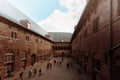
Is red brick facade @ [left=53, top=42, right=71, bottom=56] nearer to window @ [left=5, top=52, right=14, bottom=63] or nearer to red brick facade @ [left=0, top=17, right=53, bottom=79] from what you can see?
red brick facade @ [left=0, top=17, right=53, bottom=79]

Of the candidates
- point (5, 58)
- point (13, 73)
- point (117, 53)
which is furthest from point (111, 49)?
point (13, 73)

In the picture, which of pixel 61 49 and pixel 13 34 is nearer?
pixel 13 34

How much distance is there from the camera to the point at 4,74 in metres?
15.5

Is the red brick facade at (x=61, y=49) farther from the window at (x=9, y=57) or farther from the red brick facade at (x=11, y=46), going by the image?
the window at (x=9, y=57)

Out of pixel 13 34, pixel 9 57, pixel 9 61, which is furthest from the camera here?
pixel 13 34

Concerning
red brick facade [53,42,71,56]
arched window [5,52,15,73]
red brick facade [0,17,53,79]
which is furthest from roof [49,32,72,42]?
arched window [5,52,15,73]

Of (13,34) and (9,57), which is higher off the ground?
(13,34)

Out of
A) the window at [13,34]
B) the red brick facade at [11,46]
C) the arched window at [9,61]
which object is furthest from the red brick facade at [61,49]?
the arched window at [9,61]

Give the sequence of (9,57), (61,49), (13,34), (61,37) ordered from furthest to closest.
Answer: (61,37) → (61,49) → (13,34) → (9,57)

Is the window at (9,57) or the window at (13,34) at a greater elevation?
the window at (13,34)

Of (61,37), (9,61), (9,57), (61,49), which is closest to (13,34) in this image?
(9,57)

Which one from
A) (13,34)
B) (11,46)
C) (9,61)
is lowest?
(9,61)

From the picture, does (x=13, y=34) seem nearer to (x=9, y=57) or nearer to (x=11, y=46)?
(x=11, y=46)

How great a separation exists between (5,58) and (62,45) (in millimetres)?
46681
